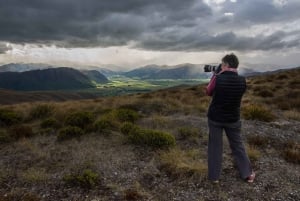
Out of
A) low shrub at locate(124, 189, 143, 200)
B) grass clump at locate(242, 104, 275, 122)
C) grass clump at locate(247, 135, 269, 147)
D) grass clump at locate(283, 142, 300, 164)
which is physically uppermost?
grass clump at locate(242, 104, 275, 122)

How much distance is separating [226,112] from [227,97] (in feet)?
1.51

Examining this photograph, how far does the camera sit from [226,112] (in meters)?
8.30

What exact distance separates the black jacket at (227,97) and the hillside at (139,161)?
1.84m

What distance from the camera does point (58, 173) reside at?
955 centimetres

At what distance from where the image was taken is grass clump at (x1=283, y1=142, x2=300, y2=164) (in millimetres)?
10086

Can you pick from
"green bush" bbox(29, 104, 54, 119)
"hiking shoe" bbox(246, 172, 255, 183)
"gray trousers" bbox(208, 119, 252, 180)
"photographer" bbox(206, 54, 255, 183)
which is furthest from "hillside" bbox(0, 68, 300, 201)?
"green bush" bbox(29, 104, 54, 119)

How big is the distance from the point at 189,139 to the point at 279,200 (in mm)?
4984

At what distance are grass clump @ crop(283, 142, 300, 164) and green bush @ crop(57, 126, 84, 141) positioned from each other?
27.1 feet

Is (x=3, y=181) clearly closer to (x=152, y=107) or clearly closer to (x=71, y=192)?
(x=71, y=192)

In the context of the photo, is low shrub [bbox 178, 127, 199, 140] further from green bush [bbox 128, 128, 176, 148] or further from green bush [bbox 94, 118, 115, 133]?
green bush [bbox 94, 118, 115, 133]

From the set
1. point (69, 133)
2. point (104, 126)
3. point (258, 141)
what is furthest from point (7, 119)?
point (258, 141)

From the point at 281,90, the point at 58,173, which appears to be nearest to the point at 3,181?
the point at 58,173

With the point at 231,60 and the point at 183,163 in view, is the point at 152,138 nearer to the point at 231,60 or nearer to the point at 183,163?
the point at 183,163

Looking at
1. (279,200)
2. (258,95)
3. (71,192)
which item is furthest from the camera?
(258,95)
